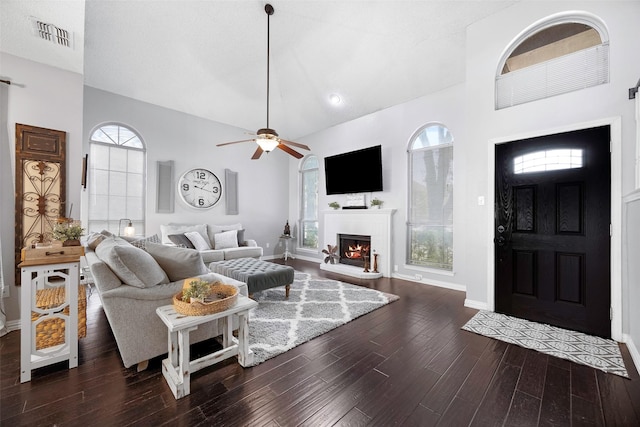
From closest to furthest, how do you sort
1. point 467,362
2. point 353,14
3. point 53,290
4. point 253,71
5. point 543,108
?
point 467,362
point 53,290
point 543,108
point 353,14
point 253,71

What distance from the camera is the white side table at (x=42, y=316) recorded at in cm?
185

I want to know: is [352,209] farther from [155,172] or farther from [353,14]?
[155,172]

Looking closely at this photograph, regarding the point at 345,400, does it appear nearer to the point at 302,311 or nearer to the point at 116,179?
the point at 302,311

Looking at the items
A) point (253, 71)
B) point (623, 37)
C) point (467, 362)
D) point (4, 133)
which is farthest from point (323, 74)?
point (467, 362)

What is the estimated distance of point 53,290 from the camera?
2381mm

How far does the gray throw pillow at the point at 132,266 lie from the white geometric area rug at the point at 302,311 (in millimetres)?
1039

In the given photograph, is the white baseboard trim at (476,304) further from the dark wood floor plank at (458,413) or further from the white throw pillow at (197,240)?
the white throw pillow at (197,240)

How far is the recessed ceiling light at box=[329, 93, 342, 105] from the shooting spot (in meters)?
5.32

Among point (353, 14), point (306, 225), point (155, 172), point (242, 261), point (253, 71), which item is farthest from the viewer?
point (306, 225)

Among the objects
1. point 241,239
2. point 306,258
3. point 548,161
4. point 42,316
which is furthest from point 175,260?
point 306,258

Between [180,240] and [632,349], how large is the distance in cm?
597

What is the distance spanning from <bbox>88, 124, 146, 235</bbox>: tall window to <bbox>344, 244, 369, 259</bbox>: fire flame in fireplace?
421 centimetres

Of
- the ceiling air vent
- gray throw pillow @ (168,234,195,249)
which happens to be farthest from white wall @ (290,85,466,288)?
the ceiling air vent

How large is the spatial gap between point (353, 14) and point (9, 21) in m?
3.52
